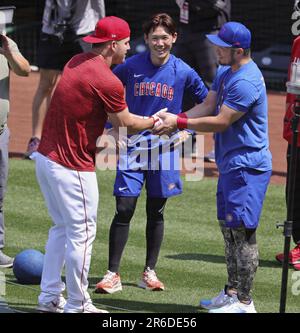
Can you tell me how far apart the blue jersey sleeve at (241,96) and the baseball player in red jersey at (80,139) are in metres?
0.75

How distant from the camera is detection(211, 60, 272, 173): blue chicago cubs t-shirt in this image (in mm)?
8430

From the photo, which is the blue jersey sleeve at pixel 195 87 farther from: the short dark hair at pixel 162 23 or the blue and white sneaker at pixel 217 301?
the blue and white sneaker at pixel 217 301

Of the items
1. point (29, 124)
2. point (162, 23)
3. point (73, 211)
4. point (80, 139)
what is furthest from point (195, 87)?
point (29, 124)

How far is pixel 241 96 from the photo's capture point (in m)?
8.41

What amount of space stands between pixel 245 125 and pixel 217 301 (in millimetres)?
1498

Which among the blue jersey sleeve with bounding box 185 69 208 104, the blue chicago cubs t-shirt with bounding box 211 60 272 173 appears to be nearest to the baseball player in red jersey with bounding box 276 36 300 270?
the blue jersey sleeve with bounding box 185 69 208 104

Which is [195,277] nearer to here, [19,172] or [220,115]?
[220,115]

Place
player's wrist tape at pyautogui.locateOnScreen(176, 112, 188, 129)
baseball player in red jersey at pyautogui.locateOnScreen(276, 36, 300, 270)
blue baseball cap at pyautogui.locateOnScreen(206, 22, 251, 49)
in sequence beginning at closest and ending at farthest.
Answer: blue baseball cap at pyautogui.locateOnScreen(206, 22, 251, 49)
player's wrist tape at pyautogui.locateOnScreen(176, 112, 188, 129)
baseball player in red jersey at pyautogui.locateOnScreen(276, 36, 300, 270)

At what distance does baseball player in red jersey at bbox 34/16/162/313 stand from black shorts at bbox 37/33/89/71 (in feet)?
17.8

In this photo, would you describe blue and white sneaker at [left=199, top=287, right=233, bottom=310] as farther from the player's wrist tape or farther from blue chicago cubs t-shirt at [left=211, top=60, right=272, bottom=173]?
the player's wrist tape

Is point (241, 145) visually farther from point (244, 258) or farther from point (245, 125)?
point (244, 258)

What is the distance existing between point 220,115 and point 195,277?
2.24 meters

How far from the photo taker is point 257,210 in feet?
28.2

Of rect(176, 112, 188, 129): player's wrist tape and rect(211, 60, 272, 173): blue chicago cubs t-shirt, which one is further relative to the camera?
rect(176, 112, 188, 129): player's wrist tape
